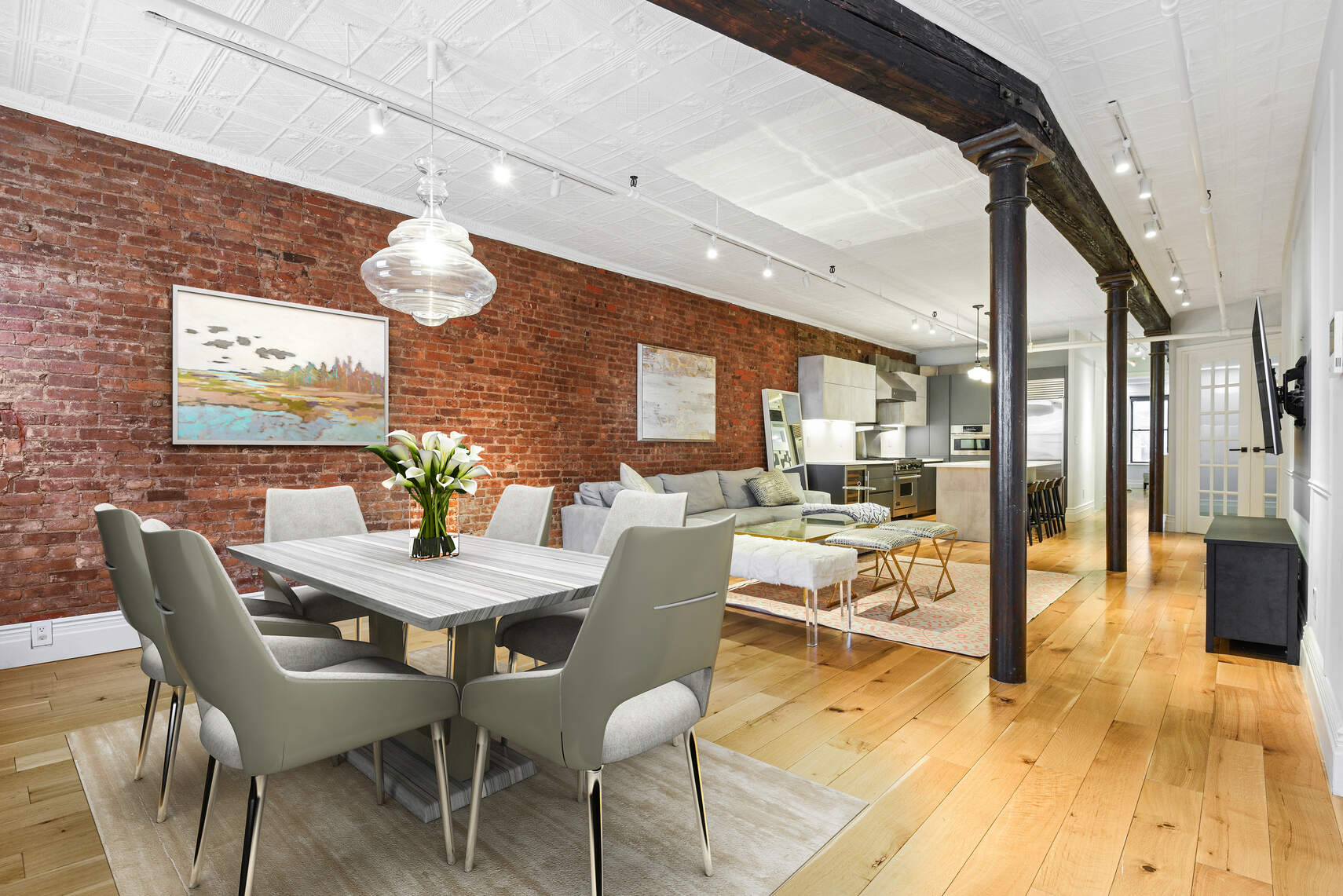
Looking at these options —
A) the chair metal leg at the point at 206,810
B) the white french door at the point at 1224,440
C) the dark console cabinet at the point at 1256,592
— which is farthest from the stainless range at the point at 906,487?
the chair metal leg at the point at 206,810

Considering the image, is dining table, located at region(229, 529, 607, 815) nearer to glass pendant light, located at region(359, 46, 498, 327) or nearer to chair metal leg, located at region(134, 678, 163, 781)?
chair metal leg, located at region(134, 678, 163, 781)

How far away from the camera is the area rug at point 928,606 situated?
13.2ft

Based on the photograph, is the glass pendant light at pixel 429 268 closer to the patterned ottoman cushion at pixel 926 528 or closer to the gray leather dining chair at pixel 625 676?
the gray leather dining chair at pixel 625 676

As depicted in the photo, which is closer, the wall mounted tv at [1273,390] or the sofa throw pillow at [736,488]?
the wall mounted tv at [1273,390]

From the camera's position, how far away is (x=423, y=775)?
228cm

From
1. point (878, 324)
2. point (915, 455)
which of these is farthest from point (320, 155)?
point (915, 455)

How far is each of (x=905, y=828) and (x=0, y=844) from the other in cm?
267

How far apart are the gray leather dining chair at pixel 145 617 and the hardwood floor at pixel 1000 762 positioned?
24 cm

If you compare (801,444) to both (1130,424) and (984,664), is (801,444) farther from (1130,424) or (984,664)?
(1130,424)

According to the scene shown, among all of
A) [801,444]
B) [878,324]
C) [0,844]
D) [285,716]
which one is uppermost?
[878,324]

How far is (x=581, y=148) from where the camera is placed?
4.04 metres

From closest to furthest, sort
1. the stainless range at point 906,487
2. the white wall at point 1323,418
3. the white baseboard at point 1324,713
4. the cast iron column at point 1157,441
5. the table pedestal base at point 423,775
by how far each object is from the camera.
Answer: the table pedestal base at point 423,775 < the white baseboard at point 1324,713 < the white wall at point 1323,418 < the cast iron column at point 1157,441 < the stainless range at point 906,487

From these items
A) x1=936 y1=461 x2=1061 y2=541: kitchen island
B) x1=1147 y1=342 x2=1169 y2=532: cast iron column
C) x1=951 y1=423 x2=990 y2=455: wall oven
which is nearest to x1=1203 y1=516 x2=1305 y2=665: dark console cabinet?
x1=936 y1=461 x2=1061 y2=541: kitchen island

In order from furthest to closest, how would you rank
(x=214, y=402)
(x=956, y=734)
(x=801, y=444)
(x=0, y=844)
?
(x=801, y=444) < (x=214, y=402) < (x=956, y=734) < (x=0, y=844)
